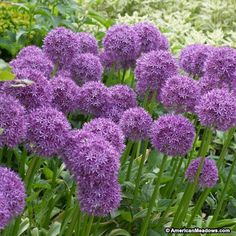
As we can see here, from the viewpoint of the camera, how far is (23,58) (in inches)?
117

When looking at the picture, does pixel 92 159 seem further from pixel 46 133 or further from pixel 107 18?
pixel 107 18

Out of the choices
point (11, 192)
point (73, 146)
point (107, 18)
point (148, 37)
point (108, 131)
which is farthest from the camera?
point (107, 18)

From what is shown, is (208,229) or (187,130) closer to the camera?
(187,130)

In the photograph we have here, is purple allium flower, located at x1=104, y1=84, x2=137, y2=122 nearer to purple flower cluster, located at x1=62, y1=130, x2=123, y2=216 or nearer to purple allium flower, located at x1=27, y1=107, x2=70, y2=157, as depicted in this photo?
purple allium flower, located at x1=27, y1=107, x2=70, y2=157

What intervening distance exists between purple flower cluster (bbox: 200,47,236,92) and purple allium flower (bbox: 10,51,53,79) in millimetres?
873

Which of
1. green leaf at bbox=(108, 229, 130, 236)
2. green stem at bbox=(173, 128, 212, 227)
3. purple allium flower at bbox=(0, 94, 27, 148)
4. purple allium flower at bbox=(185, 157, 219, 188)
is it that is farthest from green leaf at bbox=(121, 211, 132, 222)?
purple allium flower at bbox=(0, 94, 27, 148)

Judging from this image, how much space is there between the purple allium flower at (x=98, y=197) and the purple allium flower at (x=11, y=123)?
36 centimetres

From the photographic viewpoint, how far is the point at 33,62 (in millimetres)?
2920

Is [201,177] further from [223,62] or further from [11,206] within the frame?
[11,206]

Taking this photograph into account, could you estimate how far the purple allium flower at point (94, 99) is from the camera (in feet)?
9.67

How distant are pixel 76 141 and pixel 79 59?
1196mm

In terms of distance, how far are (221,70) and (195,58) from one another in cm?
53

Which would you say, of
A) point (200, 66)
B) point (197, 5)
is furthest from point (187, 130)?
point (197, 5)

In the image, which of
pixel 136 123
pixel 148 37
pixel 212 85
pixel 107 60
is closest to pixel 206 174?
pixel 136 123
